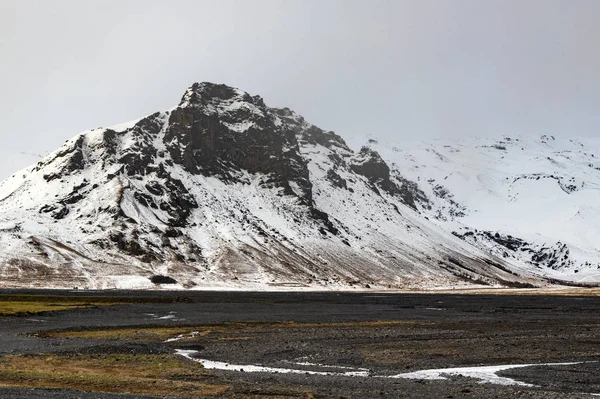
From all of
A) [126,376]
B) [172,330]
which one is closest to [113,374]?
[126,376]

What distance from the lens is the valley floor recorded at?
34.5 meters

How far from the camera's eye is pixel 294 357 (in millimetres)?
49469

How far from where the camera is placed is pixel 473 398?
1270 inches

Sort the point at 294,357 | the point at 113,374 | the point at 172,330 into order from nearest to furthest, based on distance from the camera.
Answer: the point at 113,374
the point at 294,357
the point at 172,330

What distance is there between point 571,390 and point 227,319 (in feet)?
196

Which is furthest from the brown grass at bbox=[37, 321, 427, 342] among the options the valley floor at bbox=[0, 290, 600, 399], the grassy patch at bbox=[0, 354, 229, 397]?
the grassy patch at bbox=[0, 354, 229, 397]

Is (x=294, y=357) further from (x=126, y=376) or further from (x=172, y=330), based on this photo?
(x=172, y=330)

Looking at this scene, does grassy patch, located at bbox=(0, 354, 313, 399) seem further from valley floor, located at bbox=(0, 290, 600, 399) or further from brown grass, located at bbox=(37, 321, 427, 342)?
brown grass, located at bbox=(37, 321, 427, 342)

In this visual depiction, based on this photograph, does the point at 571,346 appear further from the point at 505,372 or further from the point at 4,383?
the point at 4,383

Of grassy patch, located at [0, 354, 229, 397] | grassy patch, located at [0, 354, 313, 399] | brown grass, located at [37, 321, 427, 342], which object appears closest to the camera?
grassy patch, located at [0, 354, 313, 399]

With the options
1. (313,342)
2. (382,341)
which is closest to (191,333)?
(313,342)

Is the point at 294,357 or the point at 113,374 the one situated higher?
the point at 113,374

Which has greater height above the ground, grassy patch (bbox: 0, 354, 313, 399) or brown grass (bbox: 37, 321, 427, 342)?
grassy patch (bbox: 0, 354, 313, 399)

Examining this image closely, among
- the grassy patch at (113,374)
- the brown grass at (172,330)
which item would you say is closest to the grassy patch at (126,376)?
the grassy patch at (113,374)
